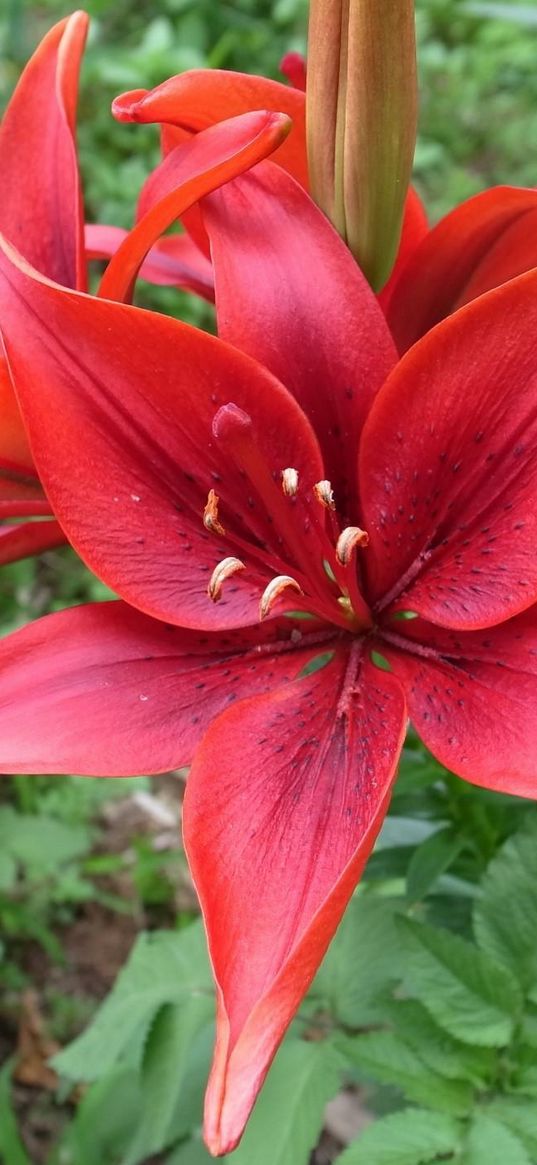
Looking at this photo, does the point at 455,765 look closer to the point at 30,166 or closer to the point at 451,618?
the point at 451,618

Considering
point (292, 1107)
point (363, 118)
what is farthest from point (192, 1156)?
point (363, 118)

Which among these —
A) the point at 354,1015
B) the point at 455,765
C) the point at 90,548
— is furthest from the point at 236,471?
the point at 354,1015

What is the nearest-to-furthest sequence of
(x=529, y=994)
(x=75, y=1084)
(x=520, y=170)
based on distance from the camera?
(x=529, y=994) < (x=75, y=1084) < (x=520, y=170)

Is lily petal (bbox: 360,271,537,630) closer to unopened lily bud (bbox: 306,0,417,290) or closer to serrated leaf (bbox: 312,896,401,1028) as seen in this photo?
unopened lily bud (bbox: 306,0,417,290)

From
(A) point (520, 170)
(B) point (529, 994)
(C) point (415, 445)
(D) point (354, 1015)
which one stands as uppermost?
(C) point (415, 445)

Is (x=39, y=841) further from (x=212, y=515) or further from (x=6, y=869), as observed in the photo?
(x=212, y=515)

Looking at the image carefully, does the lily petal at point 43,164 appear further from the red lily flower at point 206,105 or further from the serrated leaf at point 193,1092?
the serrated leaf at point 193,1092

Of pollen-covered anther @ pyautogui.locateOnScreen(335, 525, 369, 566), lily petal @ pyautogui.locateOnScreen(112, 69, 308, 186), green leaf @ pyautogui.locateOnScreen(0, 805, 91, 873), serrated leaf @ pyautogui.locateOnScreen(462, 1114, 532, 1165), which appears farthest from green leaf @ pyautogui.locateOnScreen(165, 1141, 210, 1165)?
lily petal @ pyautogui.locateOnScreen(112, 69, 308, 186)
